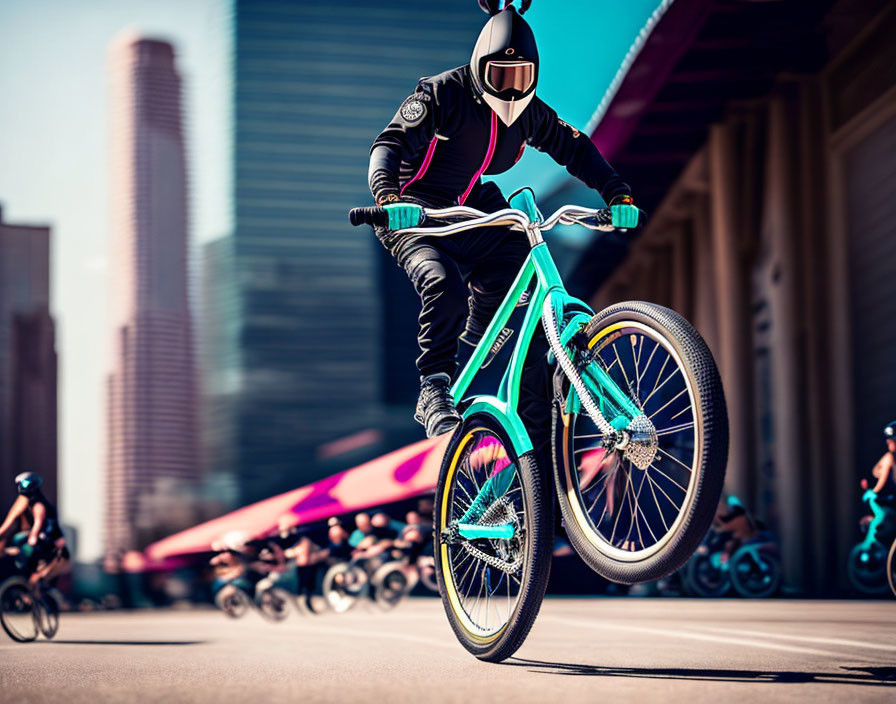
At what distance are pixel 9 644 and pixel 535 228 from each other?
315 inches

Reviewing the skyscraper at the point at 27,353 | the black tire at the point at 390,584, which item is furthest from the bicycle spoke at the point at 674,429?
the skyscraper at the point at 27,353

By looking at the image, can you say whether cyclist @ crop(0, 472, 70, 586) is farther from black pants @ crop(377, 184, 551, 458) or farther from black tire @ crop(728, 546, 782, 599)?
black tire @ crop(728, 546, 782, 599)

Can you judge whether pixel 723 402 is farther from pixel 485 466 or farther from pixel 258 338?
pixel 258 338

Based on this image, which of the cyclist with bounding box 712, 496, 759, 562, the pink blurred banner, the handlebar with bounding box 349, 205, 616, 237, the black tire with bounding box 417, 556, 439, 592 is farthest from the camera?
the pink blurred banner

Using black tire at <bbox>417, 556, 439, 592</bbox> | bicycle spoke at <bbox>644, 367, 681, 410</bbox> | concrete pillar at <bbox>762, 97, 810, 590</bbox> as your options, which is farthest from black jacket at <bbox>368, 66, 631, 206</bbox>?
concrete pillar at <bbox>762, 97, 810, 590</bbox>

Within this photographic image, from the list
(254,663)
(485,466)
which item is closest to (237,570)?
(254,663)

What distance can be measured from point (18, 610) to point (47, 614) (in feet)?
1.00

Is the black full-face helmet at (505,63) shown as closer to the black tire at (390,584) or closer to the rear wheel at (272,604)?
the black tire at (390,584)

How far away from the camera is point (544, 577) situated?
5605 mm

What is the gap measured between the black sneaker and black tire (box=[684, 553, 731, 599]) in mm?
11251

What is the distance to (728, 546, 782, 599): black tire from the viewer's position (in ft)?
53.9

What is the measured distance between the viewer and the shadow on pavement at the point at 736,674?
222 inches

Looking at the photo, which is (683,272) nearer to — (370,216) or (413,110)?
(413,110)

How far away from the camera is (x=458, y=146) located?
6391 mm
